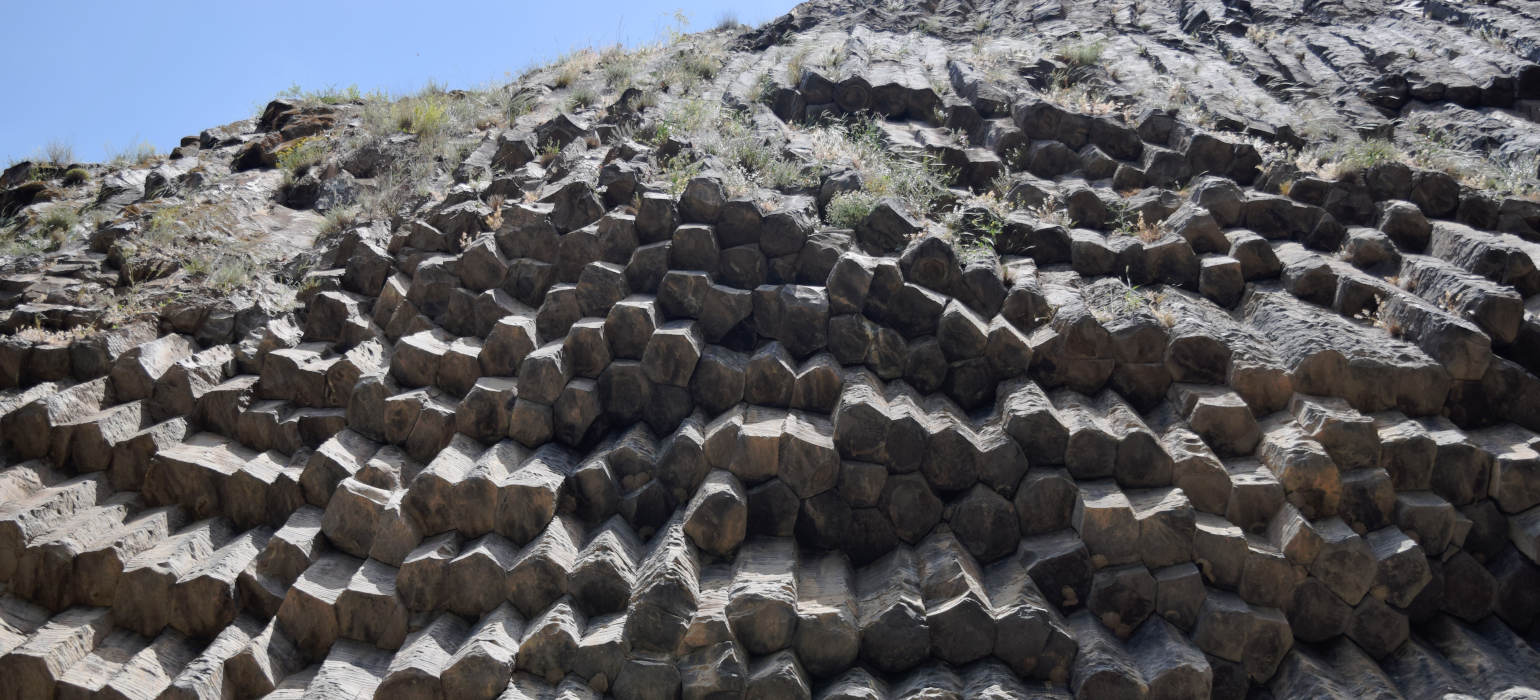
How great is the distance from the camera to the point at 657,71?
11.8 meters

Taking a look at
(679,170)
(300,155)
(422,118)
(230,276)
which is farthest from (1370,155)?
(300,155)

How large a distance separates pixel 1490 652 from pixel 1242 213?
11.5ft

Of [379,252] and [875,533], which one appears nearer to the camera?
[875,533]

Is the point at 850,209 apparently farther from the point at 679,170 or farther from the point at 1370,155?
the point at 1370,155

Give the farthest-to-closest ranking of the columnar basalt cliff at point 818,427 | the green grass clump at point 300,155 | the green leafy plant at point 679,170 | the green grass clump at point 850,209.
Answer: the green grass clump at point 300,155
the green leafy plant at point 679,170
the green grass clump at point 850,209
the columnar basalt cliff at point 818,427

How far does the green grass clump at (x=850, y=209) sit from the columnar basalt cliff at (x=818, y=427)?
0.05m

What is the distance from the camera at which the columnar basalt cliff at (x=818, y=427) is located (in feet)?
15.8

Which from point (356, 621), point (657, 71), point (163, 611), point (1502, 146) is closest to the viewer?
point (356, 621)

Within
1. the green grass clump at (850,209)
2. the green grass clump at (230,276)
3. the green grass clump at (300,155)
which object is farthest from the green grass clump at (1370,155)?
the green grass clump at (300,155)

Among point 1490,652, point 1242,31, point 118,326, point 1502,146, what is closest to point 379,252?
point 118,326

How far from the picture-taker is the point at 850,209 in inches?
274

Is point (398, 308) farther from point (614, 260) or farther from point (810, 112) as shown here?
point (810, 112)

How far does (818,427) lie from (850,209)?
2.00 meters

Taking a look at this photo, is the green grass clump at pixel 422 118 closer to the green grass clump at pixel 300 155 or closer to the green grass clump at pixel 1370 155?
the green grass clump at pixel 300 155
